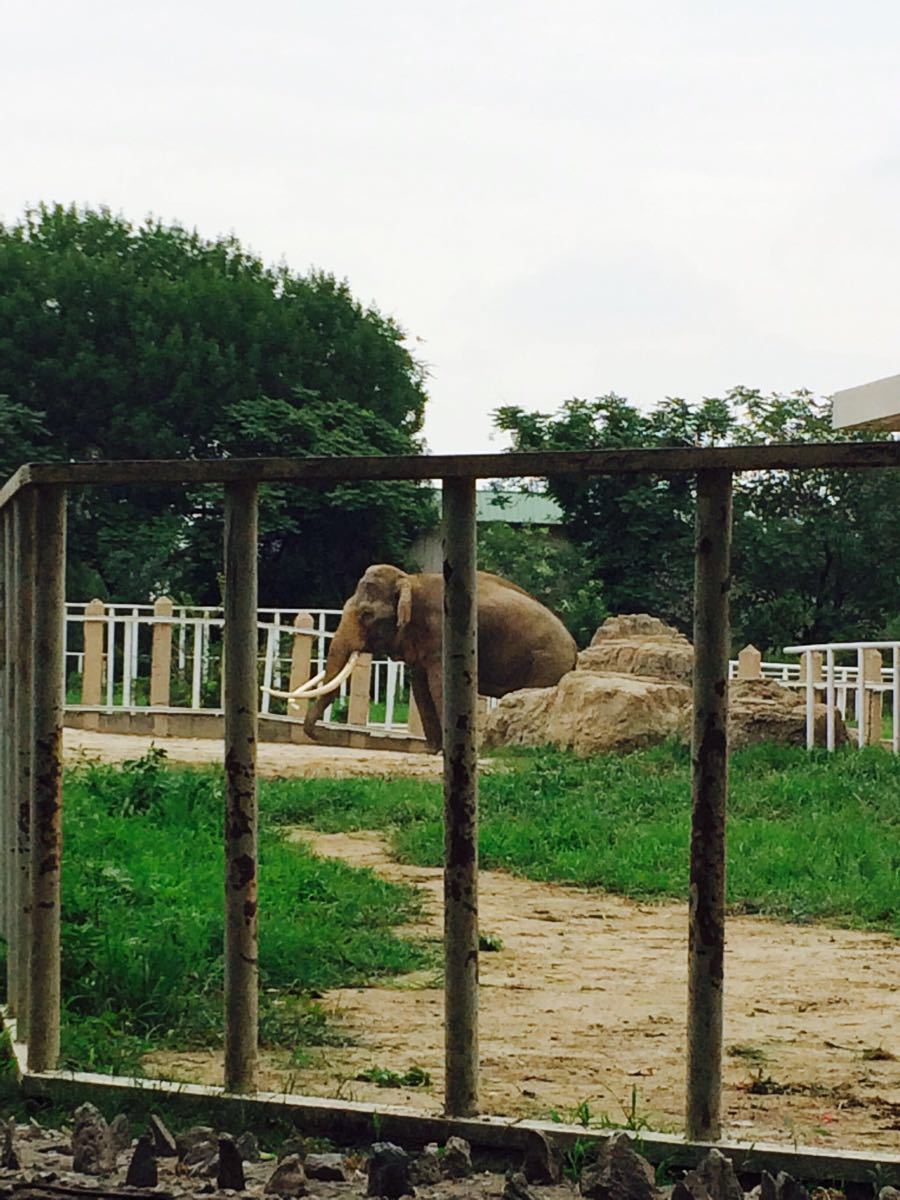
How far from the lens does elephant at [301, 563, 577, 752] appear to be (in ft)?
48.5

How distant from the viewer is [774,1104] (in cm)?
367

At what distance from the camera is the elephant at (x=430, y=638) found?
48.5 feet

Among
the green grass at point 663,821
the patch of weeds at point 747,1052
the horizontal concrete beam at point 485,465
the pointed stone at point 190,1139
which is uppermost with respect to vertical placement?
the horizontal concrete beam at point 485,465

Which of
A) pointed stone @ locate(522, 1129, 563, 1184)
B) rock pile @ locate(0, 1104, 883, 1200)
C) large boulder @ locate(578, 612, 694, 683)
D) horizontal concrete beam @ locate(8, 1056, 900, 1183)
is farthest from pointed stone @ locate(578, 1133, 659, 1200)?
large boulder @ locate(578, 612, 694, 683)

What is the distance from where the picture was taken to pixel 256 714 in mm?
3172

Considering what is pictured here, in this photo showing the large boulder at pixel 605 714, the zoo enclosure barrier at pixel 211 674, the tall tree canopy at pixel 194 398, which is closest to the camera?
the large boulder at pixel 605 714

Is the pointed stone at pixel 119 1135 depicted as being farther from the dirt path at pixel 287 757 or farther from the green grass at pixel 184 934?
the dirt path at pixel 287 757

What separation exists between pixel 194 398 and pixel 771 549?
1141 cm

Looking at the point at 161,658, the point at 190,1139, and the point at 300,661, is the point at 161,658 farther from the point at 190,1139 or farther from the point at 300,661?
the point at 190,1139

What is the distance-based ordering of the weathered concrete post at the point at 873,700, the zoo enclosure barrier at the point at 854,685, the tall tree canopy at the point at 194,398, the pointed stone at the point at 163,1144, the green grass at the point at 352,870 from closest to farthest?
the pointed stone at the point at 163,1144, the green grass at the point at 352,870, the zoo enclosure barrier at the point at 854,685, the weathered concrete post at the point at 873,700, the tall tree canopy at the point at 194,398

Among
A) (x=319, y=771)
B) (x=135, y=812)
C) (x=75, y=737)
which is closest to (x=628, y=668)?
(x=319, y=771)

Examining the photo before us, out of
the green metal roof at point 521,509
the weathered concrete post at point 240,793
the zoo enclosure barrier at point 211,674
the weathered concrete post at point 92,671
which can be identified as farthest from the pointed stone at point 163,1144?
the green metal roof at point 521,509

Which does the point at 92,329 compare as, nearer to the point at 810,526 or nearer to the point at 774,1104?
the point at 810,526

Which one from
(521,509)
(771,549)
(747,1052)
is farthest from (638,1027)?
(521,509)
